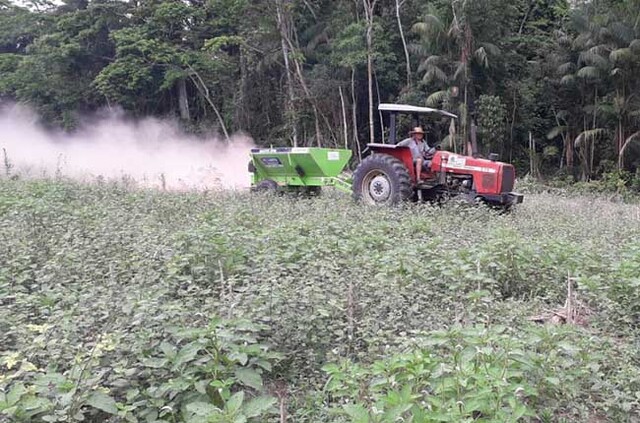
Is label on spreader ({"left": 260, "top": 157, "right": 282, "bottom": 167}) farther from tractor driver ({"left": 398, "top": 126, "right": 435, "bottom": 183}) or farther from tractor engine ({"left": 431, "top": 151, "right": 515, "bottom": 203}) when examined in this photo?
tractor engine ({"left": 431, "top": 151, "right": 515, "bottom": 203})

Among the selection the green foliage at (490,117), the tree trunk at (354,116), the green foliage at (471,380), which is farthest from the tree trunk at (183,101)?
the green foliage at (471,380)

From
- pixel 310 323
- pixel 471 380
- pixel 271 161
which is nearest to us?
pixel 471 380

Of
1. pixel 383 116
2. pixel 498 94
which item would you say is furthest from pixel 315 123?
pixel 498 94

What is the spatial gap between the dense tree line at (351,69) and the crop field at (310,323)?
505 inches

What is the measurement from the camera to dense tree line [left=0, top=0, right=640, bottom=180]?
60.3 feet

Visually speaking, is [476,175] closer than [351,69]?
Yes

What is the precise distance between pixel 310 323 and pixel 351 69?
18569 mm

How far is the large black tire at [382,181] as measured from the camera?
9094 mm

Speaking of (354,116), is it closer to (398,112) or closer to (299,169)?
(299,169)

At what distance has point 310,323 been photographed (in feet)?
11.1

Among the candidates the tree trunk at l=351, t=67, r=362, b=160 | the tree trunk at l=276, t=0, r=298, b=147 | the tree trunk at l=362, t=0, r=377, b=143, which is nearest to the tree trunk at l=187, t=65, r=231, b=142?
the tree trunk at l=276, t=0, r=298, b=147

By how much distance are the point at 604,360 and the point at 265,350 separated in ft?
6.21

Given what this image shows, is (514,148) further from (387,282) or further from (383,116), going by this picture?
(387,282)

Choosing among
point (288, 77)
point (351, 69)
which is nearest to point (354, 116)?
point (351, 69)
